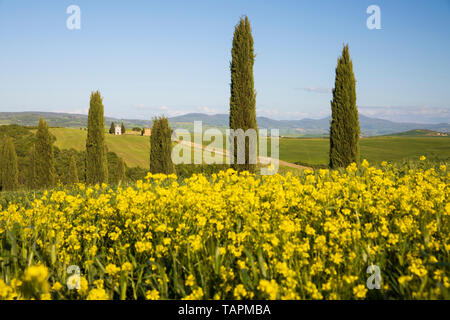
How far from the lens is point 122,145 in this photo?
194 feet

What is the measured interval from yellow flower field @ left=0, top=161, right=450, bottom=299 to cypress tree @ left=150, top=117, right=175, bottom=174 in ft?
45.7

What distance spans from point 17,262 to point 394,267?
11.2 ft

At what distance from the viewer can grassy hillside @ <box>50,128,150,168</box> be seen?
50.8 meters

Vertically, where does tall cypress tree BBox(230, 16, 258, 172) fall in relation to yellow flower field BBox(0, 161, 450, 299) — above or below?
above

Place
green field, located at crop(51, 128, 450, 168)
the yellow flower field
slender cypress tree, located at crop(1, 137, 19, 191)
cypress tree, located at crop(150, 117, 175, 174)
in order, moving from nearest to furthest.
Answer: the yellow flower field < cypress tree, located at crop(150, 117, 175, 174) < slender cypress tree, located at crop(1, 137, 19, 191) < green field, located at crop(51, 128, 450, 168)

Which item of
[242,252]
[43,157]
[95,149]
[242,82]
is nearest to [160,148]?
[95,149]

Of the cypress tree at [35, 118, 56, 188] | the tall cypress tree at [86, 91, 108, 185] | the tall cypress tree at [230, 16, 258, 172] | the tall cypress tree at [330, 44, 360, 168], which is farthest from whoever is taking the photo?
the cypress tree at [35, 118, 56, 188]

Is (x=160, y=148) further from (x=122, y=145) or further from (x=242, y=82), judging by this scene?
(x=122, y=145)

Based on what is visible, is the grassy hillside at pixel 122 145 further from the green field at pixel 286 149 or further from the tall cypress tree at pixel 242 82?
the tall cypress tree at pixel 242 82

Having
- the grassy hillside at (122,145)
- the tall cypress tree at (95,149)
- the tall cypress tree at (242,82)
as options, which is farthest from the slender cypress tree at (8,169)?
the tall cypress tree at (242,82)

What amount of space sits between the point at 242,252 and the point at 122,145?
59.5 metres

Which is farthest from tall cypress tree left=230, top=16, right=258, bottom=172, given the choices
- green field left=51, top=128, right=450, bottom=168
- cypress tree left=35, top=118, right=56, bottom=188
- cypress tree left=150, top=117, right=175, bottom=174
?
green field left=51, top=128, right=450, bottom=168

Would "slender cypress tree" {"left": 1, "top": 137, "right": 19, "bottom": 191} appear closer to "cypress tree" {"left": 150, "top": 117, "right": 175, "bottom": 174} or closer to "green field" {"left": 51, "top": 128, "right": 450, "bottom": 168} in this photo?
"cypress tree" {"left": 150, "top": 117, "right": 175, "bottom": 174}
